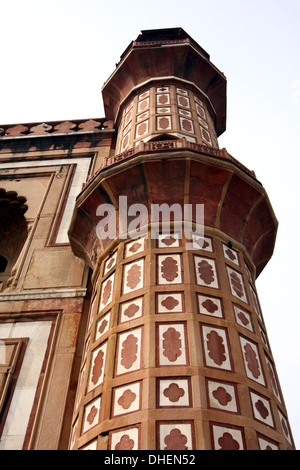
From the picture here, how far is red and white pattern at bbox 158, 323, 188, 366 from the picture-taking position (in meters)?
5.29

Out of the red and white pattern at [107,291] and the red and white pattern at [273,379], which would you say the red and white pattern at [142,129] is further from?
the red and white pattern at [273,379]

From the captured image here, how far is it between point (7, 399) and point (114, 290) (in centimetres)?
225

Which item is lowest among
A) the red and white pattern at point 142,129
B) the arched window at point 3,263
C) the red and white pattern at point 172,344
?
the red and white pattern at point 172,344

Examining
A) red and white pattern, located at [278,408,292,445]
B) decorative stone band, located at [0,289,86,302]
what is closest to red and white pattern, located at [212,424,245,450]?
red and white pattern, located at [278,408,292,445]

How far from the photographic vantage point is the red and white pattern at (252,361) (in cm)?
556

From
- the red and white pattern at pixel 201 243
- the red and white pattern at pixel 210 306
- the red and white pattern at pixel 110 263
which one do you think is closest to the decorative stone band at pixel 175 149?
the red and white pattern at pixel 201 243

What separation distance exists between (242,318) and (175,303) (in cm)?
102

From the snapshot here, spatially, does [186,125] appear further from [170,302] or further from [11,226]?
[170,302]

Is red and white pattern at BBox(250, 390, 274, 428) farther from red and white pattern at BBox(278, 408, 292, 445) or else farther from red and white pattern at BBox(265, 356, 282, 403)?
red and white pattern at BBox(265, 356, 282, 403)

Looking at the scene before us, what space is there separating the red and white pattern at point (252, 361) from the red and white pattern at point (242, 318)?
25 cm

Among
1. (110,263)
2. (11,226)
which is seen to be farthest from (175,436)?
(11,226)

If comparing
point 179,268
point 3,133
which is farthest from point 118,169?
point 3,133

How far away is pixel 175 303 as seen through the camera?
6.00 m

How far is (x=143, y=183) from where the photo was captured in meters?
7.64
